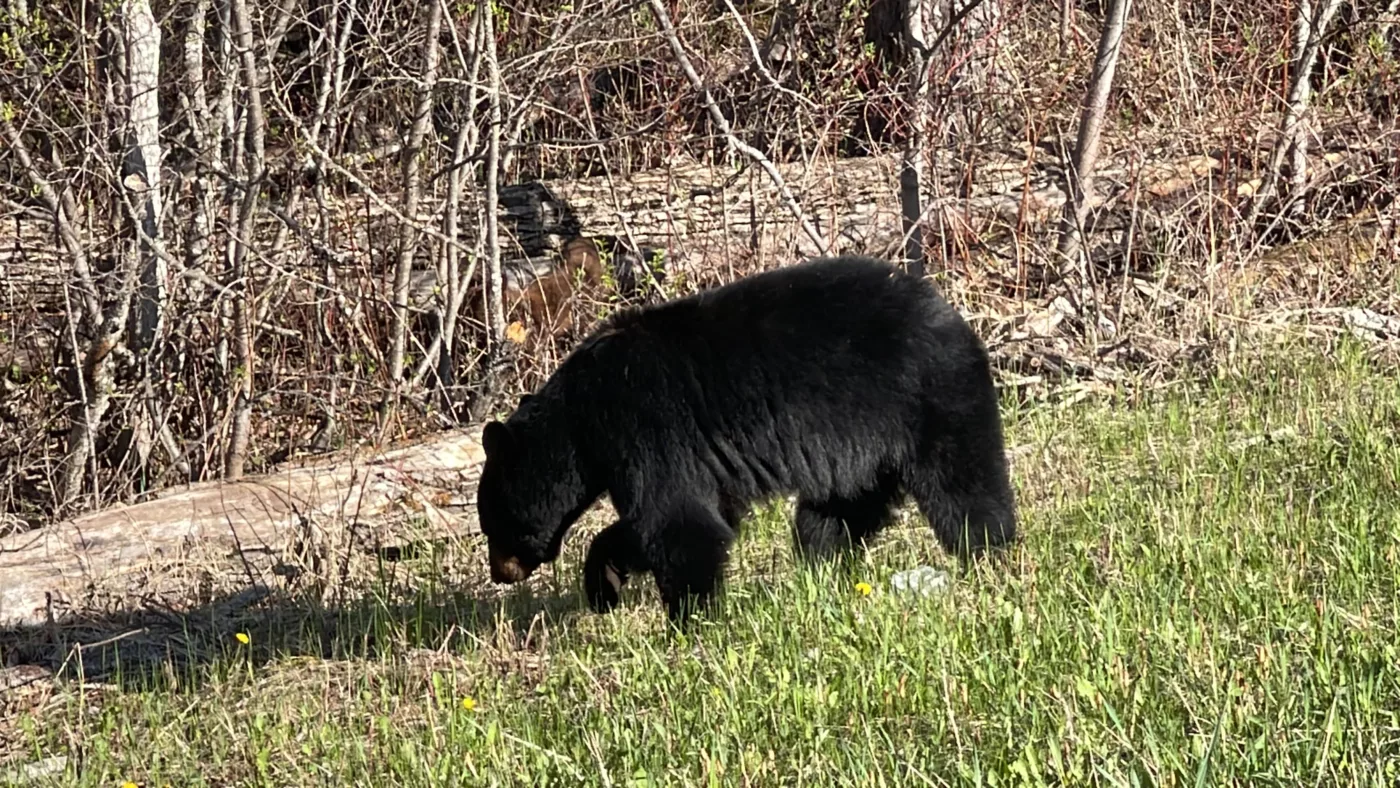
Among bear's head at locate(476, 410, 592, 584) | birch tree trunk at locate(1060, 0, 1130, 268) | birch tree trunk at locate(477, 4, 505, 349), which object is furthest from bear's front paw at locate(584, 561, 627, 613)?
birch tree trunk at locate(1060, 0, 1130, 268)

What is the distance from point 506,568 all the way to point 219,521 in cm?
187

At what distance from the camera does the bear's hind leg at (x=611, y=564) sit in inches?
223

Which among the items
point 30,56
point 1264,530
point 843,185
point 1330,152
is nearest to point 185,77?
point 30,56

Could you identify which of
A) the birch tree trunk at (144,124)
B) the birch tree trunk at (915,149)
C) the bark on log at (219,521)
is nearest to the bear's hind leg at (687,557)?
the bark on log at (219,521)

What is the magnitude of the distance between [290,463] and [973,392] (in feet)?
13.5

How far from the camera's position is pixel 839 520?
6199 millimetres

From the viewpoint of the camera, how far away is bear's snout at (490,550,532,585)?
20.1ft

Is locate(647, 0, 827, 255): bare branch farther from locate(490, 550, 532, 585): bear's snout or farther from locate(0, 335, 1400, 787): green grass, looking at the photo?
locate(490, 550, 532, 585): bear's snout

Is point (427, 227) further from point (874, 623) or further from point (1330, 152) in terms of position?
point (1330, 152)

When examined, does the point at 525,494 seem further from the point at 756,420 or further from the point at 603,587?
the point at 756,420

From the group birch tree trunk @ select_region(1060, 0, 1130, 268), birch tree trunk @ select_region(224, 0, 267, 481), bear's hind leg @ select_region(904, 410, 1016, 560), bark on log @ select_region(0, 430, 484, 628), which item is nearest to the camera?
bear's hind leg @ select_region(904, 410, 1016, 560)

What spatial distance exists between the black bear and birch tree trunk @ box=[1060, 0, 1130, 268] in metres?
3.87

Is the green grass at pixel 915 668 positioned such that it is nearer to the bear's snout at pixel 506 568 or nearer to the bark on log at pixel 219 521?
the bear's snout at pixel 506 568

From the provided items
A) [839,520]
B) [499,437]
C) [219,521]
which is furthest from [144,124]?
[839,520]
